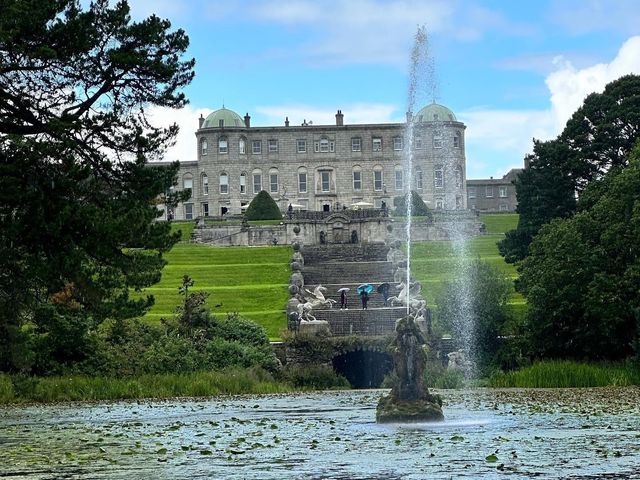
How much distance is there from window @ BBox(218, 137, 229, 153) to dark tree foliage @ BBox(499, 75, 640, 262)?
62.2 meters

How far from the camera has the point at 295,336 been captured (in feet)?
166

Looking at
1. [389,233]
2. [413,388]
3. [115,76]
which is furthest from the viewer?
[389,233]

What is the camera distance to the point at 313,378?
47.3m

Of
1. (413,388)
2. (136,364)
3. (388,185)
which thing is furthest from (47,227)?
(388,185)

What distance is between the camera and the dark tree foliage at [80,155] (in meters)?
28.3

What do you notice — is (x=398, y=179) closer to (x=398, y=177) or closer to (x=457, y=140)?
(x=398, y=177)

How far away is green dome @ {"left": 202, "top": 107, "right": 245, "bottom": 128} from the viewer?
13125cm

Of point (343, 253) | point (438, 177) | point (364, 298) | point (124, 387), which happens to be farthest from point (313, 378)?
point (438, 177)

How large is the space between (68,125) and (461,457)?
12912 millimetres

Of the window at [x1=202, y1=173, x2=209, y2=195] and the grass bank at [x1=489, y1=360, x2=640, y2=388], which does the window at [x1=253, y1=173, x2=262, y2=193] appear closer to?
the window at [x1=202, y1=173, x2=209, y2=195]

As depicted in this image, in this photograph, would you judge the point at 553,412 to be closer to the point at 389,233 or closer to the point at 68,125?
the point at 68,125

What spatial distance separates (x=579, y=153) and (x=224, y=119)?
67157 mm

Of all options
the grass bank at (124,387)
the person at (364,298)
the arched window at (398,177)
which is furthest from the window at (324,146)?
the grass bank at (124,387)

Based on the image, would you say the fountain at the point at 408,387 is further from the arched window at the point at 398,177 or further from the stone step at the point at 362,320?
the arched window at the point at 398,177
